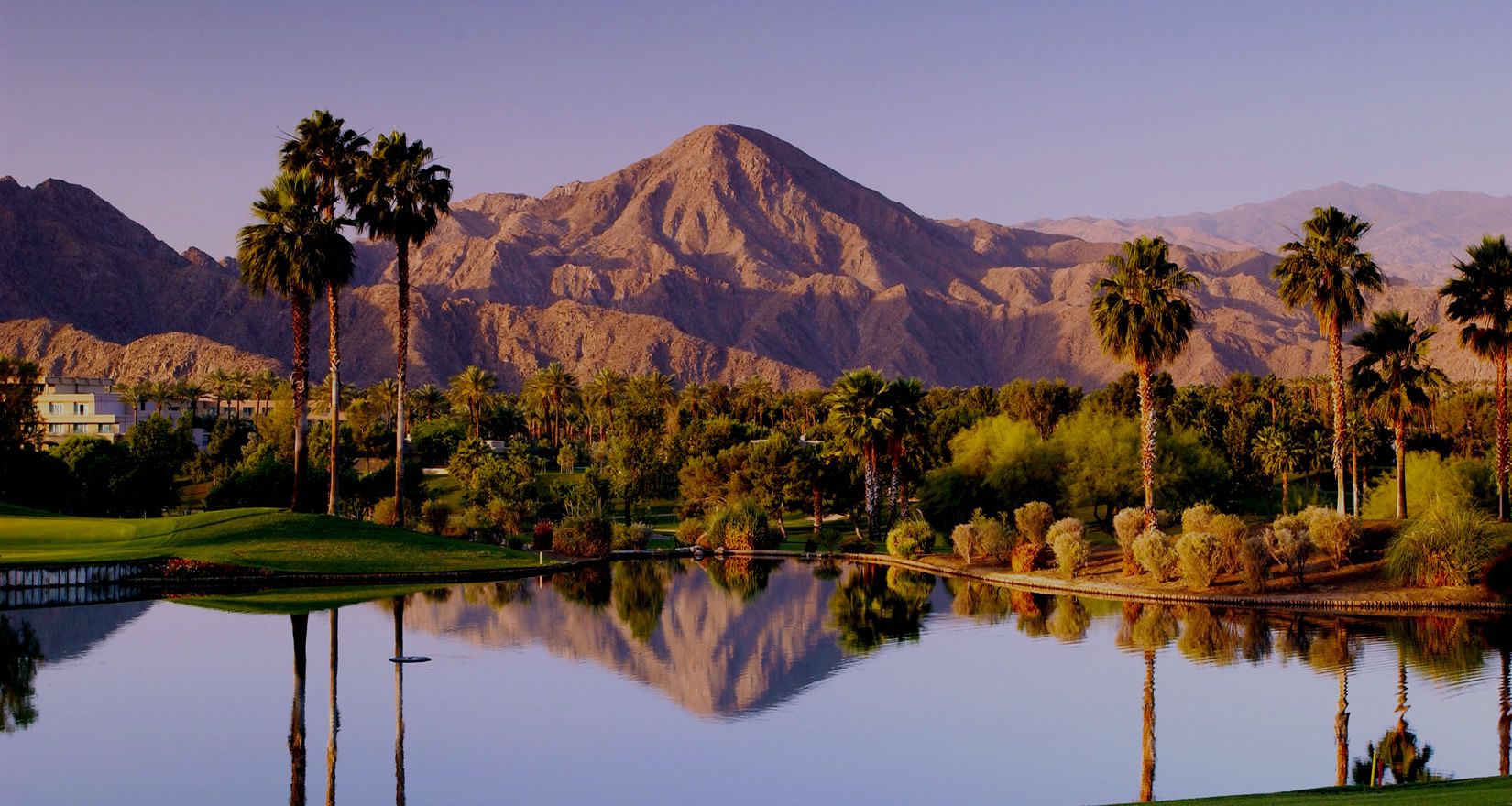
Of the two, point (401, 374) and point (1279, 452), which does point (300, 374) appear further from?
point (1279, 452)

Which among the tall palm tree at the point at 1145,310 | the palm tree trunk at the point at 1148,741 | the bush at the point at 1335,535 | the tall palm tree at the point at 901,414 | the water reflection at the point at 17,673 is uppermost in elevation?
the tall palm tree at the point at 1145,310

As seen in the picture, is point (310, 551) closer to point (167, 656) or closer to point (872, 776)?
point (167, 656)

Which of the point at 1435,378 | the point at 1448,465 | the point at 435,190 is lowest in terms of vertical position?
the point at 1448,465

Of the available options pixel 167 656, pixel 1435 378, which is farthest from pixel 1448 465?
pixel 167 656

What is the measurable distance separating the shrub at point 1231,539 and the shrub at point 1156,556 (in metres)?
1.78

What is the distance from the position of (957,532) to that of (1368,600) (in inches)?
837

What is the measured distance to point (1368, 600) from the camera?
146 ft

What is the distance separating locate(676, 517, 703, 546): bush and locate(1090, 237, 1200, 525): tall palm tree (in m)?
26.8

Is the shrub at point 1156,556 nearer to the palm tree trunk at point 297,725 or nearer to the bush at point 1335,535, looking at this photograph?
the bush at point 1335,535

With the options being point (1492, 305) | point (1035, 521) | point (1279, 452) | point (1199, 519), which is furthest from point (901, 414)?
point (1492, 305)

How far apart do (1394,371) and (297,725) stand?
161ft

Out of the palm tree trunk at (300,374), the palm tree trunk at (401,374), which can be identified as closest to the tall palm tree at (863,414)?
the palm tree trunk at (401,374)

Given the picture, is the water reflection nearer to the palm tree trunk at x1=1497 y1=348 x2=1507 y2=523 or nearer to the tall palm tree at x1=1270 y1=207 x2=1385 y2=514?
the tall palm tree at x1=1270 y1=207 x2=1385 y2=514

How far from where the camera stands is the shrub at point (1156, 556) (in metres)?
50.1
